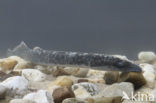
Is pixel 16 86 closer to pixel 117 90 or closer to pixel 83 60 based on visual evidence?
pixel 117 90

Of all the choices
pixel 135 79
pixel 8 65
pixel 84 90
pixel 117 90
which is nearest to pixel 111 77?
pixel 135 79

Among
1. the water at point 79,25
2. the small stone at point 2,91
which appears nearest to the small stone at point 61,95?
the small stone at point 2,91

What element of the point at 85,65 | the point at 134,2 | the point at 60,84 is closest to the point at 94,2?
the point at 134,2

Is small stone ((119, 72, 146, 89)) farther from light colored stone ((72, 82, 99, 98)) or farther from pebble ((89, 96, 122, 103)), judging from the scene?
pebble ((89, 96, 122, 103))

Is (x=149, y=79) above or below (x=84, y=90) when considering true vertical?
above

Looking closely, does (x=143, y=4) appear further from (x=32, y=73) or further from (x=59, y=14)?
(x=32, y=73)

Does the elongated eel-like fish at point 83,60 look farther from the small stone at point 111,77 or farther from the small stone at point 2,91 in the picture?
the small stone at point 2,91

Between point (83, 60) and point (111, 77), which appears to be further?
point (83, 60)

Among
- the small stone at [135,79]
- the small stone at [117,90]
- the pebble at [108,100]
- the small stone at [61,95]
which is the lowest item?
the pebble at [108,100]
